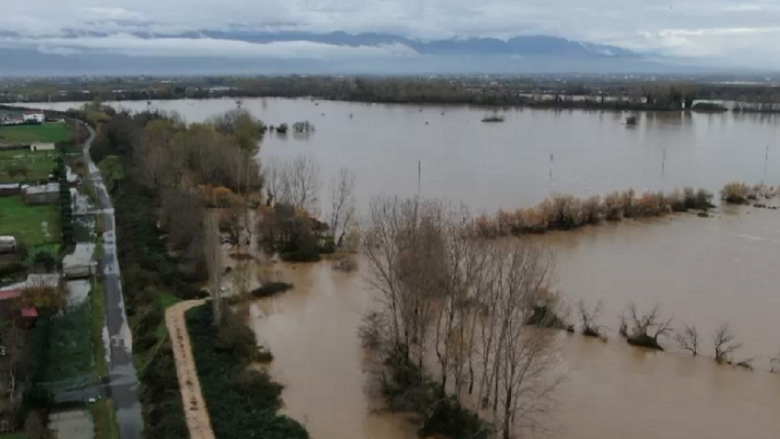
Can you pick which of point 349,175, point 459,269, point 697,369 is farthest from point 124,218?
point 697,369

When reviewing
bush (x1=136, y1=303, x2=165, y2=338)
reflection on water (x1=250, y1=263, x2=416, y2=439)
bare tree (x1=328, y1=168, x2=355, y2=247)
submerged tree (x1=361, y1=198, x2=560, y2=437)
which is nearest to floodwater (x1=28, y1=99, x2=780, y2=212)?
bare tree (x1=328, y1=168, x2=355, y2=247)

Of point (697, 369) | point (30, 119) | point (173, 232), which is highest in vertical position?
point (30, 119)

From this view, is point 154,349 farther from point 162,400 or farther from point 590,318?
point 590,318

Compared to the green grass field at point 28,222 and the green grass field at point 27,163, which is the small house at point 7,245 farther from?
the green grass field at point 27,163

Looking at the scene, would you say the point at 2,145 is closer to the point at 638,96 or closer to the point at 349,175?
the point at 349,175

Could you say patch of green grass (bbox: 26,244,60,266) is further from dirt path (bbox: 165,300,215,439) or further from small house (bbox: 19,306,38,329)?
dirt path (bbox: 165,300,215,439)
